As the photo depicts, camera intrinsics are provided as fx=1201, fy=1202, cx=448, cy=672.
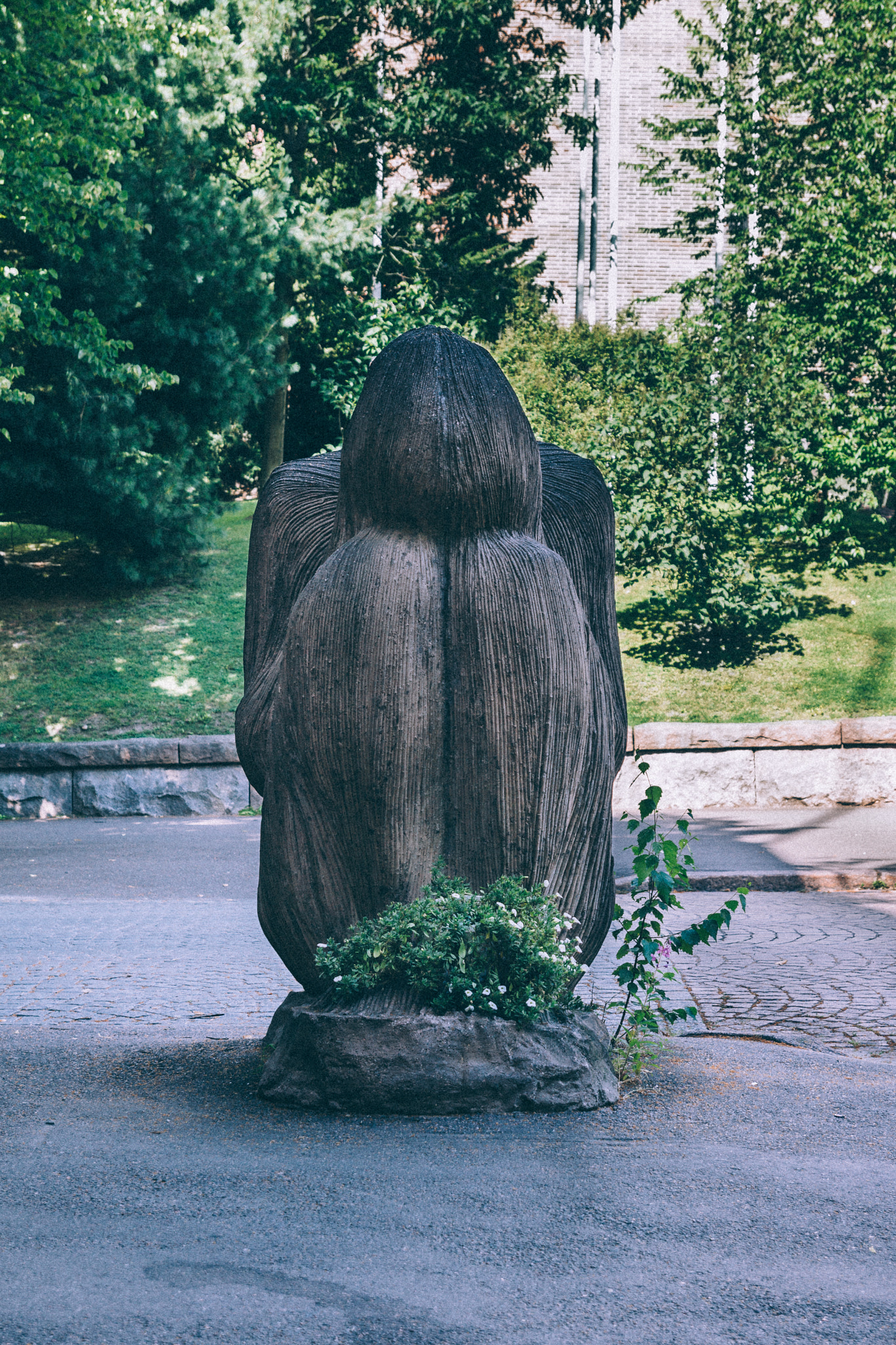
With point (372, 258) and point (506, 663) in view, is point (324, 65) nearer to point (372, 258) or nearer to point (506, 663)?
point (372, 258)

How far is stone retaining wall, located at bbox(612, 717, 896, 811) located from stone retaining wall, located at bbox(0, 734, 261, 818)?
4354 millimetres

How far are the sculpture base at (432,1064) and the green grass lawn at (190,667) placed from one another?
34.0ft

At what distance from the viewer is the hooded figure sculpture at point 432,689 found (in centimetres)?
372

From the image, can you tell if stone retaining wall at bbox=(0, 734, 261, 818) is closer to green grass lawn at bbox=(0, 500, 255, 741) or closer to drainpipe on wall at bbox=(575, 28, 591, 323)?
green grass lawn at bbox=(0, 500, 255, 741)

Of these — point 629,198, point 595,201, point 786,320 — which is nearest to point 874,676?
point 786,320

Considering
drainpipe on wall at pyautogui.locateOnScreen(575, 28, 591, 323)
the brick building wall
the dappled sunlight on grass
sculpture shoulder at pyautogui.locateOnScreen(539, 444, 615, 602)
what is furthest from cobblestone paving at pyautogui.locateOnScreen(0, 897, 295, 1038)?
the brick building wall

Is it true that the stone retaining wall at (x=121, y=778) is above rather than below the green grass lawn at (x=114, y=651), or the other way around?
below

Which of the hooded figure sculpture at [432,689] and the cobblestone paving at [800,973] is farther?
the cobblestone paving at [800,973]

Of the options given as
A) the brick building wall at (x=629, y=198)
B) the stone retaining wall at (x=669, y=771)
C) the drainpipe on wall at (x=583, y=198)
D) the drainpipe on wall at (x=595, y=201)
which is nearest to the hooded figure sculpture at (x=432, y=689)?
the stone retaining wall at (x=669, y=771)

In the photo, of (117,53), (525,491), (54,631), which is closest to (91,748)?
(54,631)

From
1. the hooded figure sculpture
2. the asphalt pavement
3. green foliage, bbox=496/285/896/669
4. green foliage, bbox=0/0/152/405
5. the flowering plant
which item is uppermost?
green foliage, bbox=0/0/152/405

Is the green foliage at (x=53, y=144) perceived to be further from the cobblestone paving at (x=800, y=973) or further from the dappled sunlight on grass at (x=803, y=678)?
→ the cobblestone paving at (x=800, y=973)

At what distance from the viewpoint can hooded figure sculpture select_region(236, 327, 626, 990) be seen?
12.2 ft

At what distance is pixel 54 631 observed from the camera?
50.9 feet
